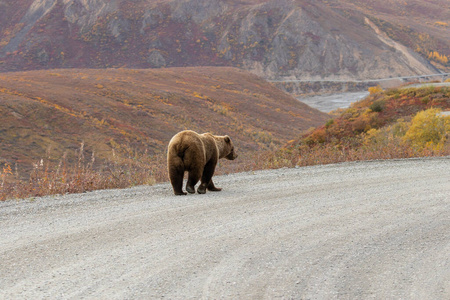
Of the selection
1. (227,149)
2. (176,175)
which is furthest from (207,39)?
(176,175)

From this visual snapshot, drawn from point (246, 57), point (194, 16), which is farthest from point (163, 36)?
point (246, 57)

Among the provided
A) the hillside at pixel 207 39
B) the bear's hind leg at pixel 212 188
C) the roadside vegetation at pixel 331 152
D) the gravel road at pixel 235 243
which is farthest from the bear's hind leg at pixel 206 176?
the hillside at pixel 207 39

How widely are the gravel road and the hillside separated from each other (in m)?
96.2

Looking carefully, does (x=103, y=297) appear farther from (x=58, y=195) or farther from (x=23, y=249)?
(x=58, y=195)

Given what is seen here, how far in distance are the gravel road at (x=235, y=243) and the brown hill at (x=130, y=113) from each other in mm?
10003

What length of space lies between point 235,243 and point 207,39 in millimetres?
108690

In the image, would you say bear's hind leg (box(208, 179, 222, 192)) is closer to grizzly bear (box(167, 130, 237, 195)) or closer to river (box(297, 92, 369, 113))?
grizzly bear (box(167, 130, 237, 195))

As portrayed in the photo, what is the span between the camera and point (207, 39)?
11094cm

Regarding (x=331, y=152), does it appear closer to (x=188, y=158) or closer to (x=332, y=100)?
(x=188, y=158)

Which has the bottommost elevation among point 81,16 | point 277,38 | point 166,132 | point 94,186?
point 166,132

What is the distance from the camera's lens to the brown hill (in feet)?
98.6

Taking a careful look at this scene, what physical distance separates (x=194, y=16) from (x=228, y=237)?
114 meters

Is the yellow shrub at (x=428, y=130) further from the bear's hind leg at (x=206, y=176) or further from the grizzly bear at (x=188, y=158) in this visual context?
the grizzly bear at (x=188, y=158)

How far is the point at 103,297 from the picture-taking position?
13.8 feet
